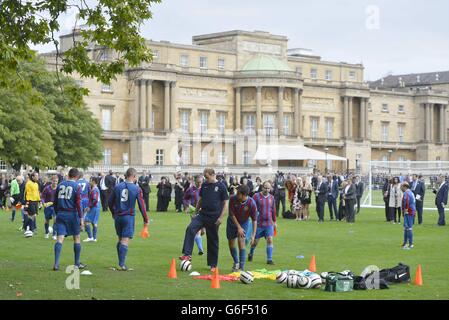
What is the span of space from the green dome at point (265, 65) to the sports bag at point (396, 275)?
Result: 302 feet

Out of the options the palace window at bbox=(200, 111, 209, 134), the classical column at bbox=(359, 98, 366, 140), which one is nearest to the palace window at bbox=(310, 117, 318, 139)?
the classical column at bbox=(359, 98, 366, 140)

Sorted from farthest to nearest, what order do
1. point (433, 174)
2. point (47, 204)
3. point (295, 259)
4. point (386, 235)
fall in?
point (433, 174)
point (386, 235)
point (47, 204)
point (295, 259)

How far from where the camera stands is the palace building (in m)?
102

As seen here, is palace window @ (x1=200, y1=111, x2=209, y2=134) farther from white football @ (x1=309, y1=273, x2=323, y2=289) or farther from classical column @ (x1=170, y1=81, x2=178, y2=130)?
white football @ (x1=309, y1=273, x2=323, y2=289)

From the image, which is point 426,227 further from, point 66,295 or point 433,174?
point 433,174

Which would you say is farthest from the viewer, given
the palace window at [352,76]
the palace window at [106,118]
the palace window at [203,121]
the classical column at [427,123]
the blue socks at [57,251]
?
the classical column at [427,123]

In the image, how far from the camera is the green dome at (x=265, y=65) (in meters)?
111

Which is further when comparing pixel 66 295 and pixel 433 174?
pixel 433 174

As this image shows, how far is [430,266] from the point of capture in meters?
22.1

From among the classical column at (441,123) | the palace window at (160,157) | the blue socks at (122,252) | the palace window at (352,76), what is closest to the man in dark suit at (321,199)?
the blue socks at (122,252)

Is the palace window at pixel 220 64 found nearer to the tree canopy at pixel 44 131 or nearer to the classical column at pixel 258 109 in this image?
the classical column at pixel 258 109

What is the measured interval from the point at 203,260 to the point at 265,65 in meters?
89.3
